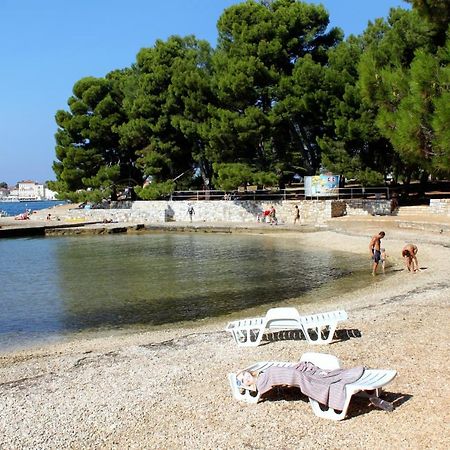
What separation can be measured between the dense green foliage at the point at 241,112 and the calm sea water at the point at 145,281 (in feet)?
33.0

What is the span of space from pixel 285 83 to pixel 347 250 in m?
17.5

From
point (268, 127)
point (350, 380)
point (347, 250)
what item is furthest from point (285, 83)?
point (350, 380)

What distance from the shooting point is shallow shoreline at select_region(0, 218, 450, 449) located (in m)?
4.81

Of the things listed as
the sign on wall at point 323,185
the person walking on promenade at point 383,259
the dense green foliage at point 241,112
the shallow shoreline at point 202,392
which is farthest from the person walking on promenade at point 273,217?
the shallow shoreline at point 202,392

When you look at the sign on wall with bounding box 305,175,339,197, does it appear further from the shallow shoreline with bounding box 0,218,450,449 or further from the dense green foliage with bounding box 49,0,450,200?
the shallow shoreline with bounding box 0,218,450,449

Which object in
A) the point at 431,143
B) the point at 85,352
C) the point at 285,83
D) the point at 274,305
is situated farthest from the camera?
the point at 285,83

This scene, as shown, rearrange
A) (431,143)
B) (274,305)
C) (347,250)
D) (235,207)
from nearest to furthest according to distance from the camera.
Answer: (274,305) → (431,143) → (347,250) → (235,207)

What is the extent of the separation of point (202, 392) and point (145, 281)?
10.8 m

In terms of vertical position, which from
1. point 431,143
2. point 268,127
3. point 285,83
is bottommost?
point 431,143

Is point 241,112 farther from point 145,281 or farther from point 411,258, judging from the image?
point 411,258

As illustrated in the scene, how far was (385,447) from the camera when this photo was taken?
14.7 ft

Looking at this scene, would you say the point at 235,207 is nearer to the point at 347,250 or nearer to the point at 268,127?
the point at 268,127

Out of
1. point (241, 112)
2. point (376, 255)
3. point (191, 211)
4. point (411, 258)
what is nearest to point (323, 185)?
point (241, 112)

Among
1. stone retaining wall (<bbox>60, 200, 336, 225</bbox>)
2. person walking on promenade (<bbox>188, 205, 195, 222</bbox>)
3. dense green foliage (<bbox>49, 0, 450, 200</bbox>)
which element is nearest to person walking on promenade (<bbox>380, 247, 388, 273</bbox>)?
dense green foliage (<bbox>49, 0, 450, 200</bbox>)
